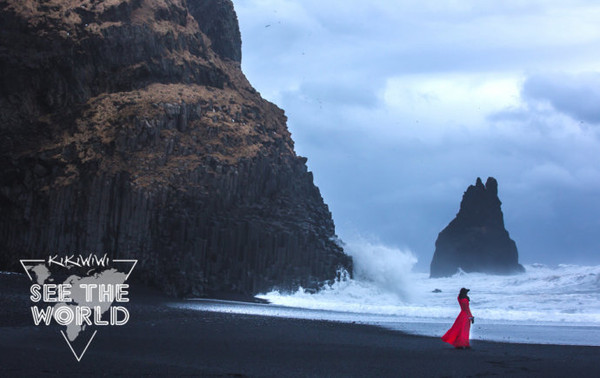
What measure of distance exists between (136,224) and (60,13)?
14.9 m

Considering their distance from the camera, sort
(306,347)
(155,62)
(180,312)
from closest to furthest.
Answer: (306,347) < (180,312) < (155,62)

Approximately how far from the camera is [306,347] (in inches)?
675

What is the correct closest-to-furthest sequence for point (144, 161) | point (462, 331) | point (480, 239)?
point (462, 331)
point (144, 161)
point (480, 239)

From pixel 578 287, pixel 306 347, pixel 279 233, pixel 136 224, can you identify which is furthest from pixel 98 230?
pixel 578 287

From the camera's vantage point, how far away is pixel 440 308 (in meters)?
36.5

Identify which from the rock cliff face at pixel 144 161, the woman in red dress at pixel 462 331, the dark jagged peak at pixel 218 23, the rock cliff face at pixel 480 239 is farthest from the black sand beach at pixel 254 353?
the rock cliff face at pixel 480 239

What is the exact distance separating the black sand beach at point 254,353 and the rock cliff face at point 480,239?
234 ft

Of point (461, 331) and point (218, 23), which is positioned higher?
point (218, 23)

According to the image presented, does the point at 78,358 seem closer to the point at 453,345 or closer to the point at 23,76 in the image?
the point at 453,345

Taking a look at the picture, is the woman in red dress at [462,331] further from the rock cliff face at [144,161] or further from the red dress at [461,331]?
the rock cliff face at [144,161]

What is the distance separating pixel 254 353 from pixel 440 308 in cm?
2291

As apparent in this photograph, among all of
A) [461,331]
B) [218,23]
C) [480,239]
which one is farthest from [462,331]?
[480,239]

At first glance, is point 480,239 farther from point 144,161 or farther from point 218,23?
point 144,161

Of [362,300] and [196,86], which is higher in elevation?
[196,86]
